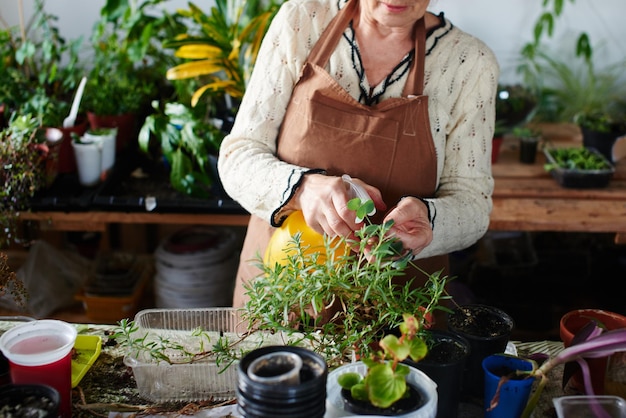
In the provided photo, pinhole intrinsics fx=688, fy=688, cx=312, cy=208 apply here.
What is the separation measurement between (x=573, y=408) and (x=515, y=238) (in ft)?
6.79

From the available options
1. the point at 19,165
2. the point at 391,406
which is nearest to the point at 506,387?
the point at 391,406

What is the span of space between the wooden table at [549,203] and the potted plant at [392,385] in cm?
142

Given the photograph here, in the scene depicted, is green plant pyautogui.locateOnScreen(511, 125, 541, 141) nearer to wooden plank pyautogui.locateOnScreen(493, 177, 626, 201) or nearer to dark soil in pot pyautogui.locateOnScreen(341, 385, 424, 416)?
wooden plank pyautogui.locateOnScreen(493, 177, 626, 201)

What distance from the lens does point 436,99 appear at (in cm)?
166

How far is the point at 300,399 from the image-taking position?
926mm

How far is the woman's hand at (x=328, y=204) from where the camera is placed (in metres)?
1.38

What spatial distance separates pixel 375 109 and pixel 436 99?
0.15 metres

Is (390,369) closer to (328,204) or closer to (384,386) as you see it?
(384,386)

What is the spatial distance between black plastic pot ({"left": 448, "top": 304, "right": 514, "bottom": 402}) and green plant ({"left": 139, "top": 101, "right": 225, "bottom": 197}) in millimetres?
1385

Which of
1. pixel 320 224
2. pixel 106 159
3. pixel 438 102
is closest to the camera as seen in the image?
pixel 320 224

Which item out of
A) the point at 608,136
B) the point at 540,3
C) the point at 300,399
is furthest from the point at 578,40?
the point at 300,399

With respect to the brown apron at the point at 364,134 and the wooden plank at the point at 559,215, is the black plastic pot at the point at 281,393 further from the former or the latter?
the wooden plank at the point at 559,215

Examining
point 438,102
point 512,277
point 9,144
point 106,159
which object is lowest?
point 512,277

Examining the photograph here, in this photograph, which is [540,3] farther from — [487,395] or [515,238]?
[487,395]
